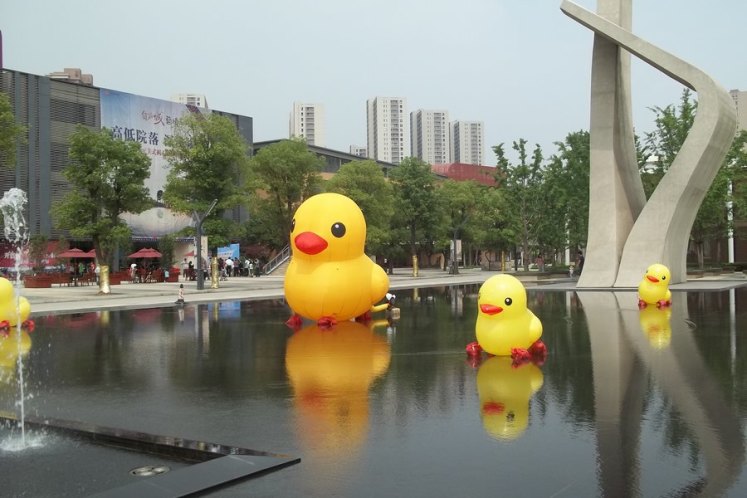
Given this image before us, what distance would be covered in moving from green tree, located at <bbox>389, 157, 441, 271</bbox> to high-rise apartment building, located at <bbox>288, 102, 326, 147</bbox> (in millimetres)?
104702

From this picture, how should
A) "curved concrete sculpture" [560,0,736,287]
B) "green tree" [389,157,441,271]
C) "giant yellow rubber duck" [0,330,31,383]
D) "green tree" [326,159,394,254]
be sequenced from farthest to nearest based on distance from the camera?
"green tree" [389,157,441,271]
"green tree" [326,159,394,254]
"curved concrete sculpture" [560,0,736,287]
"giant yellow rubber duck" [0,330,31,383]

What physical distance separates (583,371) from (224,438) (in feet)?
18.3

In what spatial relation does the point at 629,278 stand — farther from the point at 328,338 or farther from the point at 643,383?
the point at 643,383

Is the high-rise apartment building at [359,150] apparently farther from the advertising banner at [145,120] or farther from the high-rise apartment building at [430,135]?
the advertising banner at [145,120]

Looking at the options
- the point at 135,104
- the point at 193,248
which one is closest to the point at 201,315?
the point at 193,248

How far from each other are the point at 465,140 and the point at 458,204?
364 ft

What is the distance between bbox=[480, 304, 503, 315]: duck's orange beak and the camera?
10.7m

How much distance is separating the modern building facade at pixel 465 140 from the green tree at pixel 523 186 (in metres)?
123

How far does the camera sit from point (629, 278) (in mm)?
28141

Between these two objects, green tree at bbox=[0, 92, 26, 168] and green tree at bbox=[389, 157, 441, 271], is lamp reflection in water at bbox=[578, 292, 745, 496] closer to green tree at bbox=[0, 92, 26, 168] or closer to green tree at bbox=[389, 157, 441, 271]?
green tree at bbox=[0, 92, 26, 168]

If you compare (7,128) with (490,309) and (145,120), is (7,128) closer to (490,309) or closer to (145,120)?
(490,309)

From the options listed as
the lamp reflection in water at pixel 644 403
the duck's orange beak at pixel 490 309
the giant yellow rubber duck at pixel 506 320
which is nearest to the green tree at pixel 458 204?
the lamp reflection in water at pixel 644 403

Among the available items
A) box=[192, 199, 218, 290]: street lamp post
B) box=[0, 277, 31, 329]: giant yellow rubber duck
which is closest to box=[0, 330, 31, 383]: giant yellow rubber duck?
box=[0, 277, 31, 329]: giant yellow rubber duck

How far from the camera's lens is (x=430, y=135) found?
163 metres
